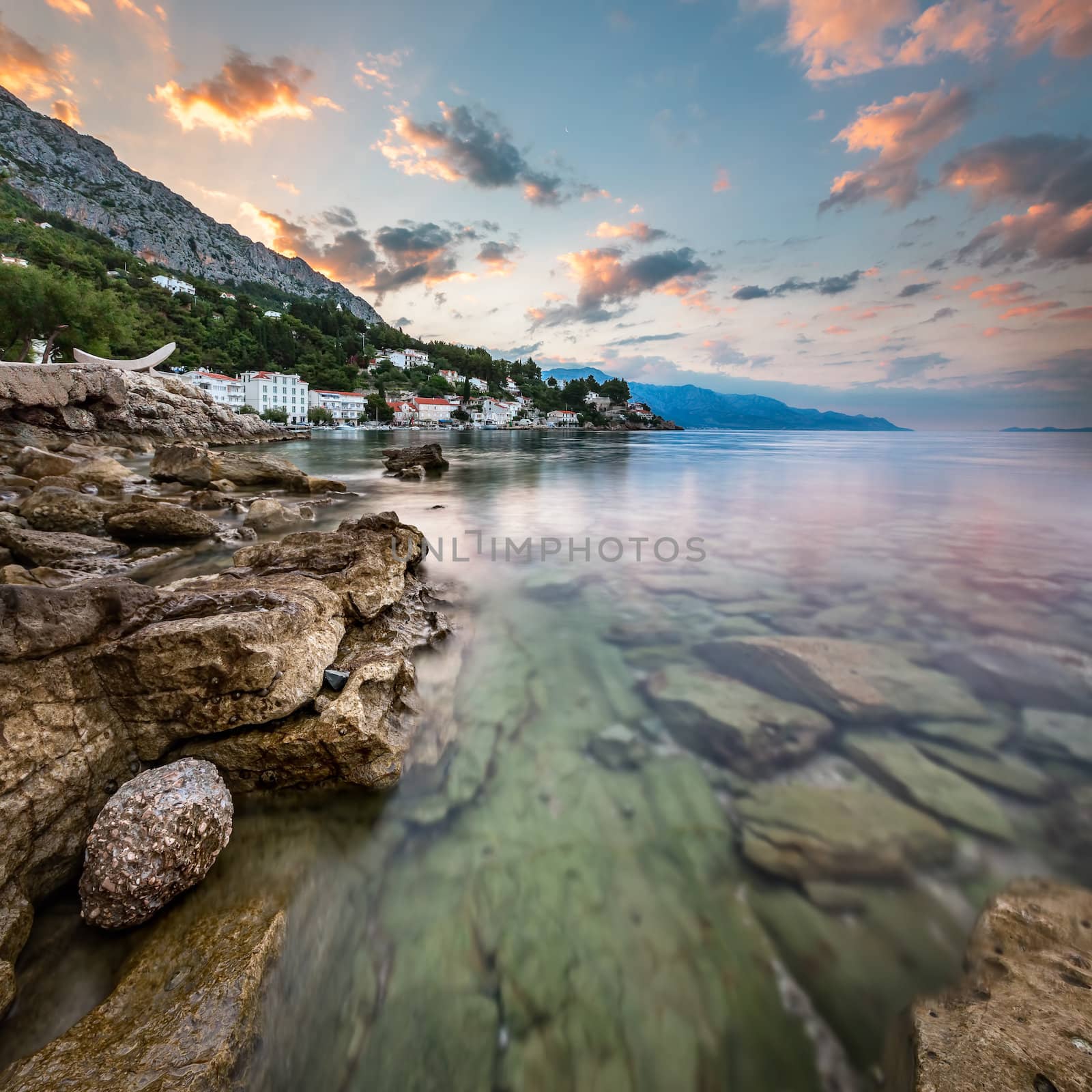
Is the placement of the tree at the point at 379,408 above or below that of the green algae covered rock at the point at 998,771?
above

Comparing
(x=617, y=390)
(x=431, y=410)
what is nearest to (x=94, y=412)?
(x=431, y=410)

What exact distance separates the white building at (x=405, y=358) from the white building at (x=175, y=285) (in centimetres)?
4045

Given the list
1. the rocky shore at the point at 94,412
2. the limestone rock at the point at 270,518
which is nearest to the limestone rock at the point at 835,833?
the limestone rock at the point at 270,518

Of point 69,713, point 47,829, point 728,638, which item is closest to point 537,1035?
point 47,829

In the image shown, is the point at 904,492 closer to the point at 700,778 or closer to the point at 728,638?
the point at 728,638

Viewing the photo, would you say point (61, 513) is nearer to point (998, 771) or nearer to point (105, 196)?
point (998, 771)

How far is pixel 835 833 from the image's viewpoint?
3.08 m

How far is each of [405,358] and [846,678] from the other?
134 metres

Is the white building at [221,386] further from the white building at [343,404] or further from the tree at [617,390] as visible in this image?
the tree at [617,390]

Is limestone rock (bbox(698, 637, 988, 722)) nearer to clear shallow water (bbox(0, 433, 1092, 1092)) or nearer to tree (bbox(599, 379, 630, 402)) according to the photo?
clear shallow water (bbox(0, 433, 1092, 1092))

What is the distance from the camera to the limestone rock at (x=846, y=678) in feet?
14.3

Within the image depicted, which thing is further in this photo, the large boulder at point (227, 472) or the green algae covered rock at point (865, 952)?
the large boulder at point (227, 472)

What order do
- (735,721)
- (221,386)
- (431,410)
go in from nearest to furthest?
(735,721)
(221,386)
(431,410)

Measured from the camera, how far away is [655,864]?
2.96m
